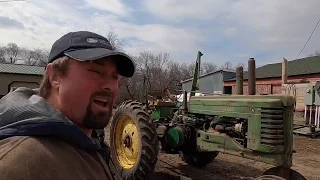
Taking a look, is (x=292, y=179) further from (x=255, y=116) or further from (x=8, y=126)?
(x=8, y=126)

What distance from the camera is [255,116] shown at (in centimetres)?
447

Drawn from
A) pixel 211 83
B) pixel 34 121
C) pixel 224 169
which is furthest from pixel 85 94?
pixel 211 83

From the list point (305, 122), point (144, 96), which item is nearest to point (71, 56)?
point (144, 96)

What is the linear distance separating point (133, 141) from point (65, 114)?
4456 mm

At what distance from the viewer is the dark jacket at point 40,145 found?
3.38 feet

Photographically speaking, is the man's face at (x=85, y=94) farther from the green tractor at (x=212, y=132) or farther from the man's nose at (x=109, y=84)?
the green tractor at (x=212, y=132)

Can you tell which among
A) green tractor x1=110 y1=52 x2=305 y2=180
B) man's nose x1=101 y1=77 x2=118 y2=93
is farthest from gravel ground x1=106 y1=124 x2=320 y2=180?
man's nose x1=101 y1=77 x2=118 y2=93

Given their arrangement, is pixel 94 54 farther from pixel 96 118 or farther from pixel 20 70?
pixel 20 70

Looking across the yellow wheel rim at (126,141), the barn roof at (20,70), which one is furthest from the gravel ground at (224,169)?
the barn roof at (20,70)

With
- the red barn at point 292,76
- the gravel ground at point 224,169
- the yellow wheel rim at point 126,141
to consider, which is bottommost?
the gravel ground at point 224,169

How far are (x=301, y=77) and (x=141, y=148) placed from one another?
15174mm

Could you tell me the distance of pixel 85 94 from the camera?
1.38 metres

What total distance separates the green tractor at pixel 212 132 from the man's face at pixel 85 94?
115 inches

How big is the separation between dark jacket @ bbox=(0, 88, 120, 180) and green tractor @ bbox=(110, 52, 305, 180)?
10.0ft
